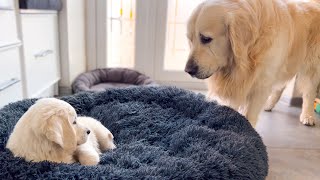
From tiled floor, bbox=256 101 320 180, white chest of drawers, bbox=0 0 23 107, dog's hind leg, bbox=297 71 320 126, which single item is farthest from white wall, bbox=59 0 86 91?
dog's hind leg, bbox=297 71 320 126

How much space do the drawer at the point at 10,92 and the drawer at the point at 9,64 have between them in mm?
29

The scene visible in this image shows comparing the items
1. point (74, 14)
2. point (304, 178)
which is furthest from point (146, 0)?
point (304, 178)

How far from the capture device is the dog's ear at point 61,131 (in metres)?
0.78

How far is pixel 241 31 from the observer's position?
120 cm

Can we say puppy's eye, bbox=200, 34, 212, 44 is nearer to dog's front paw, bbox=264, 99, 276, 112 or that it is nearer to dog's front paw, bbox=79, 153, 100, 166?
dog's front paw, bbox=79, 153, 100, 166

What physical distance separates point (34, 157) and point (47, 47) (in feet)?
3.72

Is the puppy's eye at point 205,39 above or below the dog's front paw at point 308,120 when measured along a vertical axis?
above

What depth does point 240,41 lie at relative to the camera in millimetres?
1207

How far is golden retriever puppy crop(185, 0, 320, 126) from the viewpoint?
3.94ft

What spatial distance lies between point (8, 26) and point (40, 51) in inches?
15.1

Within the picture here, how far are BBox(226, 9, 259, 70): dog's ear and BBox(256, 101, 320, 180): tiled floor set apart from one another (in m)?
0.54

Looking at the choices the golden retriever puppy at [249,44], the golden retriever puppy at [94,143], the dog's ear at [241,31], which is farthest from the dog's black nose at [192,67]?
the golden retriever puppy at [94,143]

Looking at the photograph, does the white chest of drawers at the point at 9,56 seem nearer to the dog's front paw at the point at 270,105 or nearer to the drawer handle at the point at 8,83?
the drawer handle at the point at 8,83

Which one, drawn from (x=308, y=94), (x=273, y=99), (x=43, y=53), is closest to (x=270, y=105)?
(x=273, y=99)
